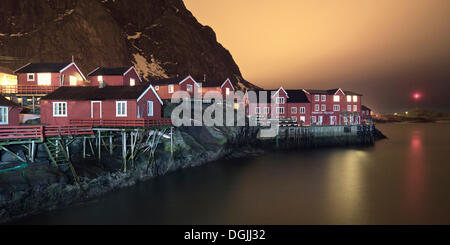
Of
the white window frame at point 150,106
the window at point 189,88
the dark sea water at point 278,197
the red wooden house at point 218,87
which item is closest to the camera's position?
the dark sea water at point 278,197

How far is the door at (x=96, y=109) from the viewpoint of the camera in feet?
88.7

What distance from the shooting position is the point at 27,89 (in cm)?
3581

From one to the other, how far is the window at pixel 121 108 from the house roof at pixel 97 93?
0.54 meters

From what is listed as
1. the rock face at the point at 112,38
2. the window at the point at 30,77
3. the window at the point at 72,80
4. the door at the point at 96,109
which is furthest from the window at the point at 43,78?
the rock face at the point at 112,38

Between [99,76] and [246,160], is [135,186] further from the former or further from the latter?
[99,76]

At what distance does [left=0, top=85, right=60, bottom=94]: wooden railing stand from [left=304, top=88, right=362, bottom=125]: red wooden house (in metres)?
50.7

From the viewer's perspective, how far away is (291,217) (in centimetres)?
1928

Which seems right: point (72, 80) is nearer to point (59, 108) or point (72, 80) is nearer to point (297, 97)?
point (59, 108)

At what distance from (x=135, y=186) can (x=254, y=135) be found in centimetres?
2758

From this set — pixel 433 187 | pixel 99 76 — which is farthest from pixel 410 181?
pixel 99 76

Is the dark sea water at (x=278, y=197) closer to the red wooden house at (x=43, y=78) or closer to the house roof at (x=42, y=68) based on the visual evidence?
the red wooden house at (x=43, y=78)

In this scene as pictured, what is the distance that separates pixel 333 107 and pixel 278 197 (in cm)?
4835

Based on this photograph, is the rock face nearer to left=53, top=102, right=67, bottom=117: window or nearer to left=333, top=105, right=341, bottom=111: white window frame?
left=53, top=102, right=67, bottom=117: window

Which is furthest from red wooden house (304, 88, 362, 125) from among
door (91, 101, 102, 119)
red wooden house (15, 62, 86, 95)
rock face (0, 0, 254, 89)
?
rock face (0, 0, 254, 89)
